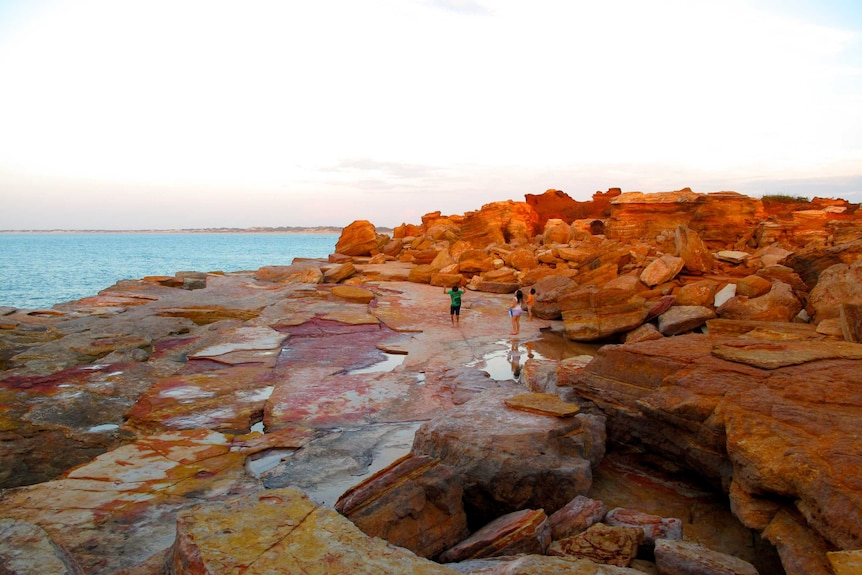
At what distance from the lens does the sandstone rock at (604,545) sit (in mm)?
3636

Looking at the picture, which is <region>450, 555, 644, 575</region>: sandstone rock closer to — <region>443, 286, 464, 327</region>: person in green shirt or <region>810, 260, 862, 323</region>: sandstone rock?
<region>810, 260, 862, 323</region>: sandstone rock

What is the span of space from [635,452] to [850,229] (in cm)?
1444

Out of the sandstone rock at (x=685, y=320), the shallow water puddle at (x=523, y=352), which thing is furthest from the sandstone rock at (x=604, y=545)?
the sandstone rock at (x=685, y=320)

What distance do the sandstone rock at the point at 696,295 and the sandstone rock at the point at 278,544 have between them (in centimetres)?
1043

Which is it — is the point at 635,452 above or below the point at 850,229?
below

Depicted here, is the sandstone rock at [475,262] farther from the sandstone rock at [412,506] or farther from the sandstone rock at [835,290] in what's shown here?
the sandstone rock at [412,506]

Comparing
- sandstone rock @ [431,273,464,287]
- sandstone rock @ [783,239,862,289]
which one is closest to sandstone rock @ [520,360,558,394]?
sandstone rock @ [783,239,862,289]

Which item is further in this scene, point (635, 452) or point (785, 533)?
point (635, 452)

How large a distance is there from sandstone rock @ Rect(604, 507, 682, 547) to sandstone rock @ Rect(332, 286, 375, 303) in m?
11.6

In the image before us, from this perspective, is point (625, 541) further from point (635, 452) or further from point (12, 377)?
point (12, 377)

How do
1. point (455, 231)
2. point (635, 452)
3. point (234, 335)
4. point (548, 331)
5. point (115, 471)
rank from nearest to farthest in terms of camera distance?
point (115, 471), point (635, 452), point (234, 335), point (548, 331), point (455, 231)

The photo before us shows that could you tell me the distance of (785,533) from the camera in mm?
3967

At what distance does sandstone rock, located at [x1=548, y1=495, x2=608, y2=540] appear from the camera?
13.4ft

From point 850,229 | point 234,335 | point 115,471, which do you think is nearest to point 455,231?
point 850,229
